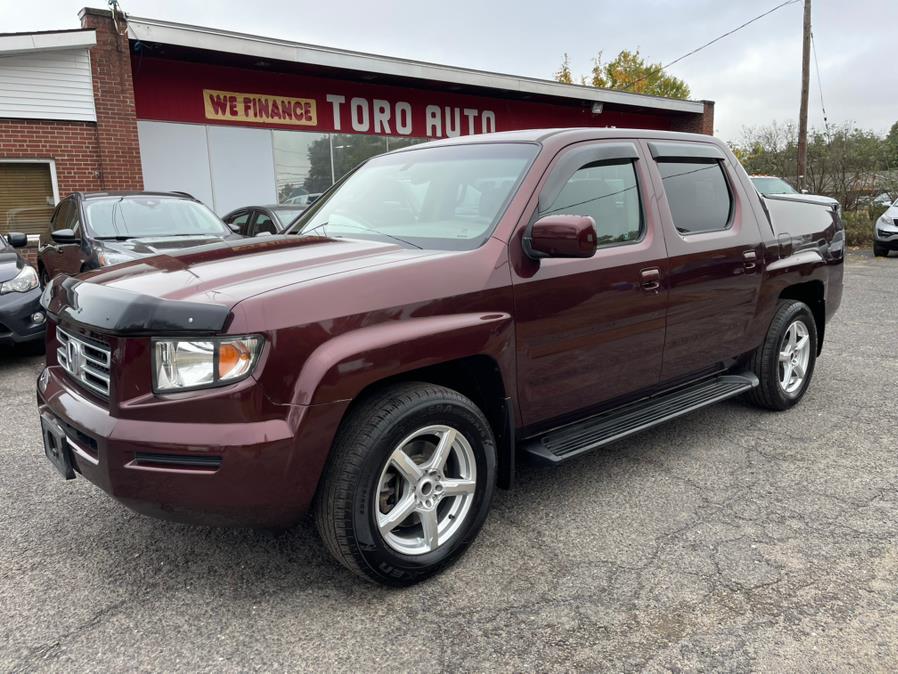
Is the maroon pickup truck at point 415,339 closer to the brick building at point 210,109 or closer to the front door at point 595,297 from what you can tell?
the front door at point 595,297

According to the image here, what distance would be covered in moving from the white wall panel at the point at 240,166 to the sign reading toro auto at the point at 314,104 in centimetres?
24

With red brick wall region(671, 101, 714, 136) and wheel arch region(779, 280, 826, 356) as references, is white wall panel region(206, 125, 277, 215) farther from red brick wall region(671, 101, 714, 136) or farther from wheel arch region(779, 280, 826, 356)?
red brick wall region(671, 101, 714, 136)

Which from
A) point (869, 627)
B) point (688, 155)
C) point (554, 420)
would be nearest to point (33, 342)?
point (554, 420)

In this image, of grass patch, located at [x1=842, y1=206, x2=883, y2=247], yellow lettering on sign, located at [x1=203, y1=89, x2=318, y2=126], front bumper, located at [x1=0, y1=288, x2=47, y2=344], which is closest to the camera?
front bumper, located at [x1=0, y1=288, x2=47, y2=344]

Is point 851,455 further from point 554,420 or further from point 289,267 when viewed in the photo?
point 289,267

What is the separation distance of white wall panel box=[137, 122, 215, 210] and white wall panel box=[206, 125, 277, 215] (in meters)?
0.17

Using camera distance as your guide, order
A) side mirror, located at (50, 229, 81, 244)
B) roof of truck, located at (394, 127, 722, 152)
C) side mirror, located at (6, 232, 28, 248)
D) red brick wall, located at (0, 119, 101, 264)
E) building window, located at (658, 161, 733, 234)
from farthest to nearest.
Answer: red brick wall, located at (0, 119, 101, 264) → side mirror, located at (6, 232, 28, 248) → side mirror, located at (50, 229, 81, 244) → building window, located at (658, 161, 733, 234) → roof of truck, located at (394, 127, 722, 152)

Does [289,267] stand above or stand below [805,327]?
above

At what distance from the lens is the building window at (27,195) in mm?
10711

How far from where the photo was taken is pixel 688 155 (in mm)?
3928

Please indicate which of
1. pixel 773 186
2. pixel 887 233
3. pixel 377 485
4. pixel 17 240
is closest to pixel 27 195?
pixel 17 240

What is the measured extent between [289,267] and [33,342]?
5.10 m

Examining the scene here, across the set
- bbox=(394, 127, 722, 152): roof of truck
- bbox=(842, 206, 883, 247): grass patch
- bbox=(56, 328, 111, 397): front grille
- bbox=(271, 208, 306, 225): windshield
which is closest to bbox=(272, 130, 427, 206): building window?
bbox=(271, 208, 306, 225): windshield

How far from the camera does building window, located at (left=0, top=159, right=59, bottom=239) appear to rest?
10.7 meters
